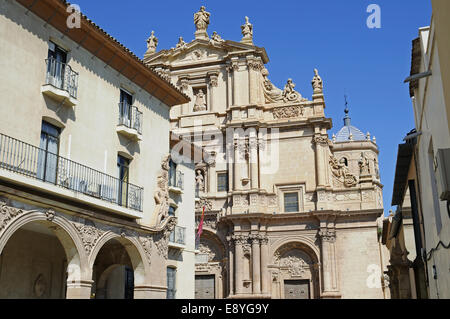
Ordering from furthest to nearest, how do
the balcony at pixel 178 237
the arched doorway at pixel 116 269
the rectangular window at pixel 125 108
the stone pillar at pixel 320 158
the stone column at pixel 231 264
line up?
the stone pillar at pixel 320 158 < the stone column at pixel 231 264 < the balcony at pixel 178 237 < the rectangular window at pixel 125 108 < the arched doorway at pixel 116 269

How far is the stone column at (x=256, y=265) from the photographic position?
3388 cm

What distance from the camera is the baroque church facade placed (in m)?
34.1

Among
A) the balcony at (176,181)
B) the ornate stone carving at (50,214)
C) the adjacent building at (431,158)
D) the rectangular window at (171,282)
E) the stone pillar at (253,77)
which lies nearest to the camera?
the adjacent building at (431,158)

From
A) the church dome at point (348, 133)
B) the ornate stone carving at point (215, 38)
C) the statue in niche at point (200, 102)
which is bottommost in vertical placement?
the statue in niche at point (200, 102)

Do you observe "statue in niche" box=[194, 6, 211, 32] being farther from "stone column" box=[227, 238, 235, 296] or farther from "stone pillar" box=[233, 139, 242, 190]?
"stone column" box=[227, 238, 235, 296]

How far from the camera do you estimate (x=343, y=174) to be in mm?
35812

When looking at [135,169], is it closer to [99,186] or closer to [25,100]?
[99,186]

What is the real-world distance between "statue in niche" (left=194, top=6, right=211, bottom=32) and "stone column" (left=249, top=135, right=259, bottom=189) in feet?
35.6

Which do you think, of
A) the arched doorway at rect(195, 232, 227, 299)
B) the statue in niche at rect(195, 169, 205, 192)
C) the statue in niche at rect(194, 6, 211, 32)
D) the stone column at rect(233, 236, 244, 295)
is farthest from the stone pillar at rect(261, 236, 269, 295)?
the statue in niche at rect(194, 6, 211, 32)

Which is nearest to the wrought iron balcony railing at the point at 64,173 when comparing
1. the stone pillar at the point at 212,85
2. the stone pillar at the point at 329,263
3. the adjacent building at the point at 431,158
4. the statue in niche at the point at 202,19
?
the adjacent building at the point at 431,158

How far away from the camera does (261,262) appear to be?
114 ft

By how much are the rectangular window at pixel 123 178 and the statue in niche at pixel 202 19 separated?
25431mm

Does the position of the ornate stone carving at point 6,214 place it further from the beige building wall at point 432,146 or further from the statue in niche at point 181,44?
the statue in niche at point 181,44

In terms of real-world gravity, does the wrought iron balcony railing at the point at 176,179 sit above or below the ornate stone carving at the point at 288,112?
below
